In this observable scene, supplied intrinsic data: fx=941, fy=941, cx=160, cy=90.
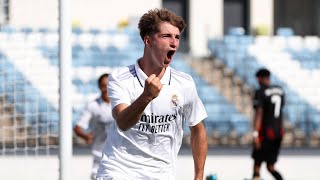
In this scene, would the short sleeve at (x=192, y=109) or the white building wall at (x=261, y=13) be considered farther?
the white building wall at (x=261, y=13)

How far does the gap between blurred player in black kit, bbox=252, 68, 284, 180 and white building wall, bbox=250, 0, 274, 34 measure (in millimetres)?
11638

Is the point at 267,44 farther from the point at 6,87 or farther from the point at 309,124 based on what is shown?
the point at 6,87

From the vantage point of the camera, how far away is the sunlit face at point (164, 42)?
4.50 m

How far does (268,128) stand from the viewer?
40.4 feet

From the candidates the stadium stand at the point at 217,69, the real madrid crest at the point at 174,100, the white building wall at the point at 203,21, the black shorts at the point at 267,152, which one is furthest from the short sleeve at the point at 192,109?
the white building wall at the point at 203,21

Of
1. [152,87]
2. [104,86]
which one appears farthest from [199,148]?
[104,86]

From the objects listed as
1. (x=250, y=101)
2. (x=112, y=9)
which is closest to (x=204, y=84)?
(x=250, y=101)

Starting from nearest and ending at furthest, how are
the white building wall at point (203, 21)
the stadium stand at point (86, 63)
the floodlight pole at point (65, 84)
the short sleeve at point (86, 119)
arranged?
the floodlight pole at point (65, 84)
the short sleeve at point (86, 119)
the stadium stand at point (86, 63)
the white building wall at point (203, 21)

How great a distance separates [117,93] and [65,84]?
2783mm

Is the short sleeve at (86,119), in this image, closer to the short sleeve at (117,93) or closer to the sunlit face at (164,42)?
the short sleeve at (117,93)

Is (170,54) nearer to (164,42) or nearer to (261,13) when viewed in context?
(164,42)

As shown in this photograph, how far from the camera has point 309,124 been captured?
15.8m

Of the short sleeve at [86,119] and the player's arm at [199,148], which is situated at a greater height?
the player's arm at [199,148]

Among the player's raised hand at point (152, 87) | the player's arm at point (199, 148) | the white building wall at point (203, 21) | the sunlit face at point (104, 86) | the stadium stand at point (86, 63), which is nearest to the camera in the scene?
the player's raised hand at point (152, 87)
